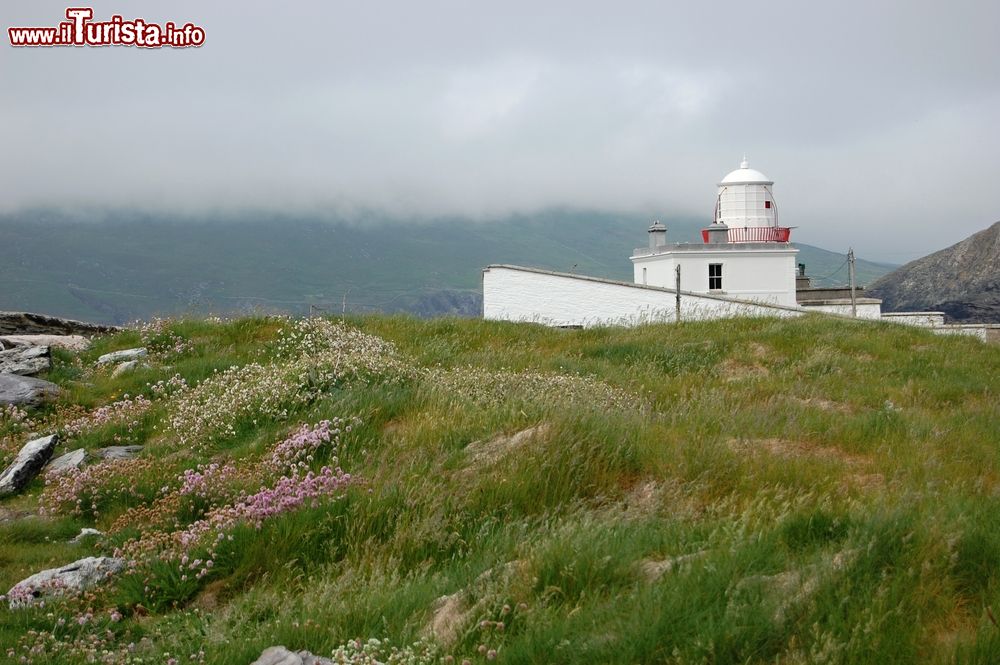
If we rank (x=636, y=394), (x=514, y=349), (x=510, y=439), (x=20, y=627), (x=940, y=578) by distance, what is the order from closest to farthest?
1. (x=940, y=578)
2. (x=20, y=627)
3. (x=510, y=439)
4. (x=636, y=394)
5. (x=514, y=349)

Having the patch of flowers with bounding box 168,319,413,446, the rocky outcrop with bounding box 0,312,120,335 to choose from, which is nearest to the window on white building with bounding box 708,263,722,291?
the rocky outcrop with bounding box 0,312,120,335

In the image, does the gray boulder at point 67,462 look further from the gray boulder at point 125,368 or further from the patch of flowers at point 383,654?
the patch of flowers at point 383,654

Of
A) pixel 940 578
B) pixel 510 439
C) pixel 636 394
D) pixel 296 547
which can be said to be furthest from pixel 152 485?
pixel 940 578

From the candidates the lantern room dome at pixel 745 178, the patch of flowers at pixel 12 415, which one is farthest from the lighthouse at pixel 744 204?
the patch of flowers at pixel 12 415

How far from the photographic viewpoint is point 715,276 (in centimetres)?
6644

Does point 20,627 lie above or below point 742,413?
below

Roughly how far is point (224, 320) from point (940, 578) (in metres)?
14.1

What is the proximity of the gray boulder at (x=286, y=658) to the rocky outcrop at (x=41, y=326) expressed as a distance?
14.4 meters

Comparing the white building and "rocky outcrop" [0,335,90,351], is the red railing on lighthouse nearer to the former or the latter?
the white building

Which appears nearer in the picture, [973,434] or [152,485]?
[152,485]

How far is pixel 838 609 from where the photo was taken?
4.84 metres

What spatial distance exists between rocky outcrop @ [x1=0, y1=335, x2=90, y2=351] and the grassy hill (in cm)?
248

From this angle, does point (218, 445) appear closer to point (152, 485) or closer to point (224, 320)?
point (152, 485)

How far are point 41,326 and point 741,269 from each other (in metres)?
55.1
